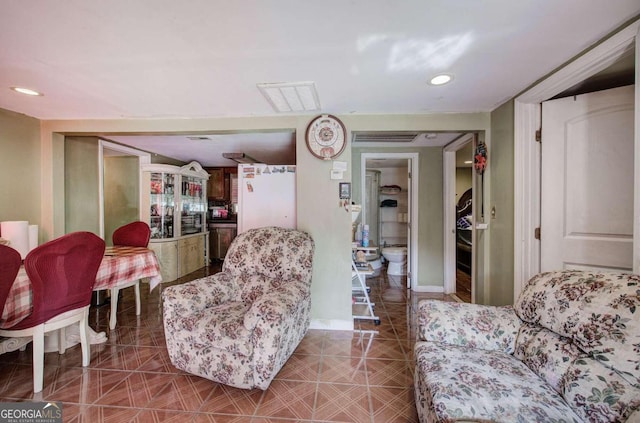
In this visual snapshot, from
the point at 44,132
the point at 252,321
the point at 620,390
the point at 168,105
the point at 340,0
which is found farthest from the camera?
the point at 44,132

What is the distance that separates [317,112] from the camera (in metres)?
2.54

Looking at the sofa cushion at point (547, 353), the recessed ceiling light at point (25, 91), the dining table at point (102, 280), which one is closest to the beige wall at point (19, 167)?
the recessed ceiling light at point (25, 91)

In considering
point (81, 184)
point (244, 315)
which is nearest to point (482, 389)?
point (244, 315)

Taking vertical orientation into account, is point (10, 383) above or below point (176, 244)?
below

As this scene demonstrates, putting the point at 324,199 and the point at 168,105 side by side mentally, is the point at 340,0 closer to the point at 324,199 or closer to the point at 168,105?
the point at 324,199

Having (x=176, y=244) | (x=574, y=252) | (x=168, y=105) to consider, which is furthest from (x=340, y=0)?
(x=176, y=244)

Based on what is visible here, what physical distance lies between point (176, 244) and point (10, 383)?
8.69ft

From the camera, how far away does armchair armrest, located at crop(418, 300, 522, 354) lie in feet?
4.78

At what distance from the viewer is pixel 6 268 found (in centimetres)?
143

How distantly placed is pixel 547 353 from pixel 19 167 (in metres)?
4.41

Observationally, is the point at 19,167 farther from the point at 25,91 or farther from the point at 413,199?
the point at 413,199

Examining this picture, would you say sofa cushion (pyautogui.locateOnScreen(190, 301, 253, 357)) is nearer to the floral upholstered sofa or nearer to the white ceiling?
the floral upholstered sofa

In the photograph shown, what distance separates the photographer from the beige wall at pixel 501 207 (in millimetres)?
2189

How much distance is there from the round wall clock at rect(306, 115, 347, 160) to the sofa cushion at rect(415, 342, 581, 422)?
Answer: 6.01ft
